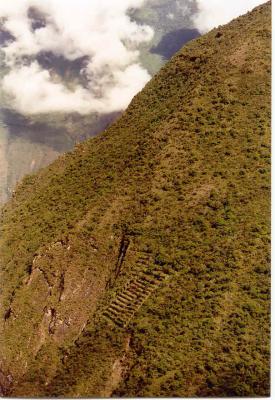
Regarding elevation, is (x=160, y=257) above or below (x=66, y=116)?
below

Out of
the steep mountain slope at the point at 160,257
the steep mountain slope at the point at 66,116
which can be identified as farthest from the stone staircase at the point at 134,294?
the steep mountain slope at the point at 66,116

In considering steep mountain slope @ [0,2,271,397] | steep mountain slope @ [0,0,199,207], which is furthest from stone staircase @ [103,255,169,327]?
steep mountain slope @ [0,0,199,207]

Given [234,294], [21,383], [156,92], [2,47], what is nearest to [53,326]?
[21,383]

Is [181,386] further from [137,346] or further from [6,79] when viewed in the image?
[6,79]

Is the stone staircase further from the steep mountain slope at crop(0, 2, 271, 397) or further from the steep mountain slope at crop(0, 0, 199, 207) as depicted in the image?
the steep mountain slope at crop(0, 0, 199, 207)

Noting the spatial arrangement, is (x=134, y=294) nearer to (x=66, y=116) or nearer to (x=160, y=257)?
(x=160, y=257)

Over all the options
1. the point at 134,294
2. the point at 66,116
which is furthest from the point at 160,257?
the point at 66,116
